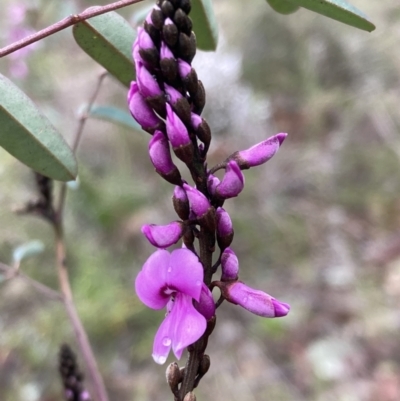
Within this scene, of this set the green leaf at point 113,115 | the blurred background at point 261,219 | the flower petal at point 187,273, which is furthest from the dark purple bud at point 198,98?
the blurred background at point 261,219

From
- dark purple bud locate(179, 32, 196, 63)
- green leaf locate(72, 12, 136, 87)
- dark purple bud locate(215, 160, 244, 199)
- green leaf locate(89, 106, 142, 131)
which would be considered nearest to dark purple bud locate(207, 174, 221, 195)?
dark purple bud locate(215, 160, 244, 199)

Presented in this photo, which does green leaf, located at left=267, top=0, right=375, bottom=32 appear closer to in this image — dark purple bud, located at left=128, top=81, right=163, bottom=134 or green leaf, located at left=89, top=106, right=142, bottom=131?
dark purple bud, located at left=128, top=81, right=163, bottom=134

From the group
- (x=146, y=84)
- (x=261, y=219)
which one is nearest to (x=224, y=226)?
(x=146, y=84)

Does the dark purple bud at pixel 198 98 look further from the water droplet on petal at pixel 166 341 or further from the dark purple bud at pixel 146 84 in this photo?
the water droplet on petal at pixel 166 341

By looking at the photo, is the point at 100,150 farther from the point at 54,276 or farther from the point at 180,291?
the point at 180,291

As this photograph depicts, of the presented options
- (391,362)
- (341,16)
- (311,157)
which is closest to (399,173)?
(311,157)

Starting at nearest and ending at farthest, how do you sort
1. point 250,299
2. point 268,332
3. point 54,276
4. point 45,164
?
point 250,299 < point 45,164 < point 268,332 < point 54,276
